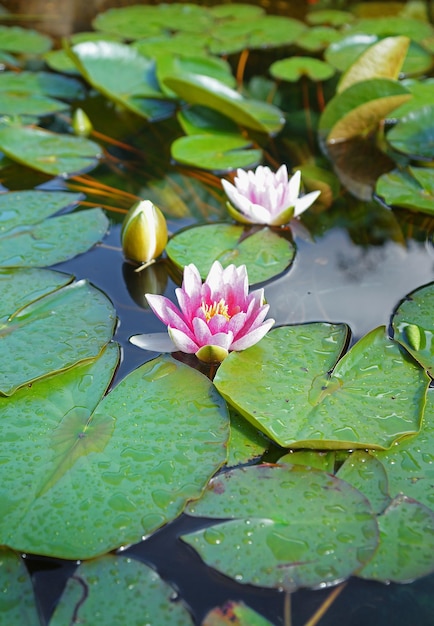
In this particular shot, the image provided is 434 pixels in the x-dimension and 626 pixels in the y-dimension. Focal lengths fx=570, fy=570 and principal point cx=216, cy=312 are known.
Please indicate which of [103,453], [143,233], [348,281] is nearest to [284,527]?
[103,453]

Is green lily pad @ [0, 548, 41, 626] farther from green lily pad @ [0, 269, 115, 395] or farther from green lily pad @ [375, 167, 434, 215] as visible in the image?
green lily pad @ [375, 167, 434, 215]

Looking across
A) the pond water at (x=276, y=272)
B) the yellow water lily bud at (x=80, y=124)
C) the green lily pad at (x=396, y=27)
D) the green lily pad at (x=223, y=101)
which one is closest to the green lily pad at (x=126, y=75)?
the pond water at (x=276, y=272)

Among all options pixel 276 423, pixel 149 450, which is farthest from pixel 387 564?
pixel 149 450

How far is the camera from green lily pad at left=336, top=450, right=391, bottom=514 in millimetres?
1452

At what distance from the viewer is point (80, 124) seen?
350cm

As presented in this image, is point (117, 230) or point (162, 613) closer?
point (162, 613)

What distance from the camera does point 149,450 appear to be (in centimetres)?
155

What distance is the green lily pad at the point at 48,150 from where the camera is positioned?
9.92ft

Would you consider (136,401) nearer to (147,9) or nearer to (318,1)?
(147,9)

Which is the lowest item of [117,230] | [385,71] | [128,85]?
[117,230]

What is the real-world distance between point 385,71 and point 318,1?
291cm

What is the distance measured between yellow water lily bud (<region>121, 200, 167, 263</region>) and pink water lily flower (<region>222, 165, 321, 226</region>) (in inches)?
14.7

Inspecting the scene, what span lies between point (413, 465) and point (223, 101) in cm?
236

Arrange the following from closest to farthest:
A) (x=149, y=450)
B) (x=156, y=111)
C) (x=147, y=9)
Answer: (x=149, y=450), (x=156, y=111), (x=147, y=9)
